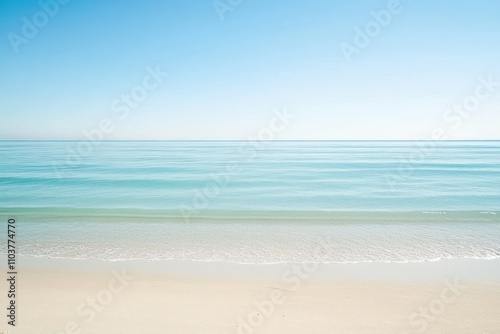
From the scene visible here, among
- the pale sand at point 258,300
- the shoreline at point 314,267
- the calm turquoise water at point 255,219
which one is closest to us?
the pale sand at point 258,300

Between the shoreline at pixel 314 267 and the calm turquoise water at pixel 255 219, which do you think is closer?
the shoreline at pixel 314 267

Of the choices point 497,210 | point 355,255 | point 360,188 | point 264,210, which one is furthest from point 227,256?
point 360,188

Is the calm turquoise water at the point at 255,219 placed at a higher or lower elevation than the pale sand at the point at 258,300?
higher

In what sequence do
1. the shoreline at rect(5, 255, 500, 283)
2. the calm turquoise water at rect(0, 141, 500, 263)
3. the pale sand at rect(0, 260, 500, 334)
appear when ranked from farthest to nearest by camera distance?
the calm turquoise water at rect(0, 141, 500, 263) < the shoreline at rect(5, 255, 500, 283) < the pale sand at rect(0, 260, 500, 334)

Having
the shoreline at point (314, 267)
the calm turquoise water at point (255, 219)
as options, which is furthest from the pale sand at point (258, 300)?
the calm turquoise water at point (255, 219)

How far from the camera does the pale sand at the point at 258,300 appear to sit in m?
5.19

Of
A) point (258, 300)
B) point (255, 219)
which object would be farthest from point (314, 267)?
point (255, 219)

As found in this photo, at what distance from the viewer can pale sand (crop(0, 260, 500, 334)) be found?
5191 millimetres

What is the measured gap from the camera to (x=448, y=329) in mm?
5109

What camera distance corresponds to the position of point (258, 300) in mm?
6105

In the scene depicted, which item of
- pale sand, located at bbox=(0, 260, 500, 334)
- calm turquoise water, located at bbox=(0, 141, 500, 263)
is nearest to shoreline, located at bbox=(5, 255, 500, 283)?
pale sand, located at bbox=(0, 260, 500, 334)

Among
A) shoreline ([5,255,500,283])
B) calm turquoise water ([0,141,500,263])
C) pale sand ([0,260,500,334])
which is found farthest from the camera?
calm turquoise water ([0,141,500,263])

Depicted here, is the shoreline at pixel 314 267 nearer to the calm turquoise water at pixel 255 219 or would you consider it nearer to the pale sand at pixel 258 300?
the pale sand at pixel 258 300

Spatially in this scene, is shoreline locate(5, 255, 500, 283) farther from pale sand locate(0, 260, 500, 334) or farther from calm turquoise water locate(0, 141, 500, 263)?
calm turquoise water locate(0, 141, 500, 263)
